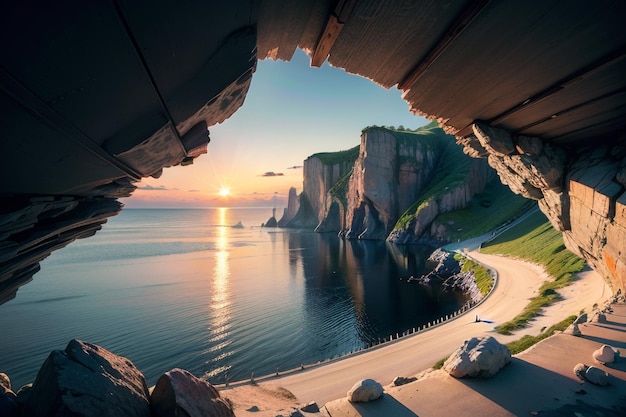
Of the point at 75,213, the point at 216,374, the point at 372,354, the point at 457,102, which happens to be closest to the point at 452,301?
the point at 372,354

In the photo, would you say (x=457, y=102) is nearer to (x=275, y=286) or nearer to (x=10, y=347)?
(x=10, y=347)

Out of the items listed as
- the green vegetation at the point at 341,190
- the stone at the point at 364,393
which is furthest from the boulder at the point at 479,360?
the green vegetation at the point at 341,190

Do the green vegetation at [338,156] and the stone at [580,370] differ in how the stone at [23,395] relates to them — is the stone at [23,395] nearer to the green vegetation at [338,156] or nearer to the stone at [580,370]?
the stone at [580,370]

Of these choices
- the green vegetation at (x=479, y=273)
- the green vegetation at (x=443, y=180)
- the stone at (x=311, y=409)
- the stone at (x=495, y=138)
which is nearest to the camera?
the stone at (x=495, y=138)

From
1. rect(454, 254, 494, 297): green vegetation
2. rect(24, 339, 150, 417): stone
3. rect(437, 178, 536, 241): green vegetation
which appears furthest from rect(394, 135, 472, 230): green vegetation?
rect(24, 339, 150, 417): stone

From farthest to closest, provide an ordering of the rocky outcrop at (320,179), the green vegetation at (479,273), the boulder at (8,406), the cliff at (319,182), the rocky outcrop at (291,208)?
the rocky outcrop at (291,208)
the rocky outcrop at (320,179)
the cliff at (319,182)
the green vegetation at (479,273)
the boulder at (8,406)

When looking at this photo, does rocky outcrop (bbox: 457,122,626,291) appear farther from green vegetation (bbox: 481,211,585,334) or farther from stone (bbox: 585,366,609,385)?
green vegetation (bbox: 481,211,585,334)

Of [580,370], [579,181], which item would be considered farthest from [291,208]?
[580,370]
